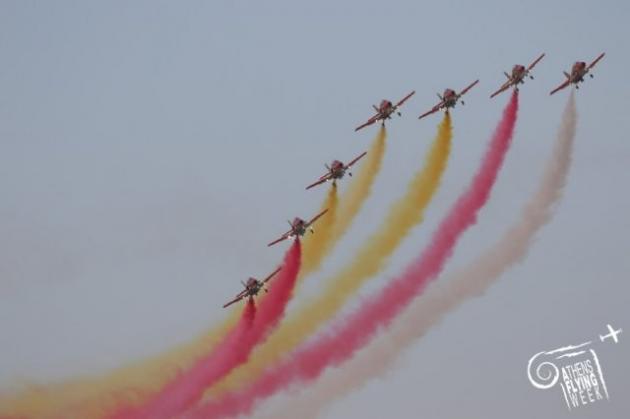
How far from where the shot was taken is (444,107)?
184m

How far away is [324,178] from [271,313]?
9.21 m

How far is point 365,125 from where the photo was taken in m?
184

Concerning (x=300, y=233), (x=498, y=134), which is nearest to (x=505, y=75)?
(x=498, y=134)

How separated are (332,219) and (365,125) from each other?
20.7 feet

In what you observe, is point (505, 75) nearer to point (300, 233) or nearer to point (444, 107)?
point (444, 107)

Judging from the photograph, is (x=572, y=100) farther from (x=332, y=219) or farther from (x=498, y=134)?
(x=332, y=219)

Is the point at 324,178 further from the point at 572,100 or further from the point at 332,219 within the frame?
the point at 572,100

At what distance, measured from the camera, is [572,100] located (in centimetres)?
18412

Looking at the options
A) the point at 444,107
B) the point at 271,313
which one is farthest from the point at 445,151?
the point at 271,313

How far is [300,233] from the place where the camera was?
182 m

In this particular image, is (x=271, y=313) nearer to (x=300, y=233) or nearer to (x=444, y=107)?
(x=300, y=233)

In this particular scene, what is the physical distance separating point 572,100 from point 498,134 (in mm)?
5202

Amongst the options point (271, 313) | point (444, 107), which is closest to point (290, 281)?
point (271, 313)

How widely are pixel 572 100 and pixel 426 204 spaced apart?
37.1ft
